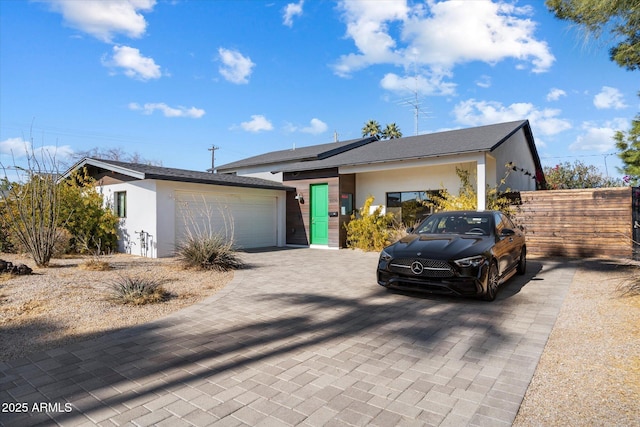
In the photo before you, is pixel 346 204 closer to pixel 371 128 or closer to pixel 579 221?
pixel 579 221

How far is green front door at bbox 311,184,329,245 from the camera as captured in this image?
15086 mm

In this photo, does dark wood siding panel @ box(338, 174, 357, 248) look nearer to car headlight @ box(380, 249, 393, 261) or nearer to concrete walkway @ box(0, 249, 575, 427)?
car headlight @ box(380, 249, 393, 261)

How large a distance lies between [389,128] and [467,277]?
117 feet

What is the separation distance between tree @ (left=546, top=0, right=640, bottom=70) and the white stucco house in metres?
3.90

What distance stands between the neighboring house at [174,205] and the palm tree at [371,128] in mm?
25059

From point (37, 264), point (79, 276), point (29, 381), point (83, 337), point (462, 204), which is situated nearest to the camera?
point (29, 381)

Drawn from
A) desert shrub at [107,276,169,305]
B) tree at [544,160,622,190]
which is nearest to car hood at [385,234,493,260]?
desert shrub at [107,276,169,305]

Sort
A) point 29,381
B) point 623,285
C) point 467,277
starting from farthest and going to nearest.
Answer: point 623,285
point 467,277
point 29,381

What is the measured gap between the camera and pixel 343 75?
18.3m

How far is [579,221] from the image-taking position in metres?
11.2

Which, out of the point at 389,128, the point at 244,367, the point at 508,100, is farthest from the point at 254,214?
the point at 389,128

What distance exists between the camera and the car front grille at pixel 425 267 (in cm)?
552

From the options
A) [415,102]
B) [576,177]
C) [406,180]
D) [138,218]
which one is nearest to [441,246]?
[406,180]

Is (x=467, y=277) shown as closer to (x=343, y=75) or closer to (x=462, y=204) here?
(x=462, y=204)
